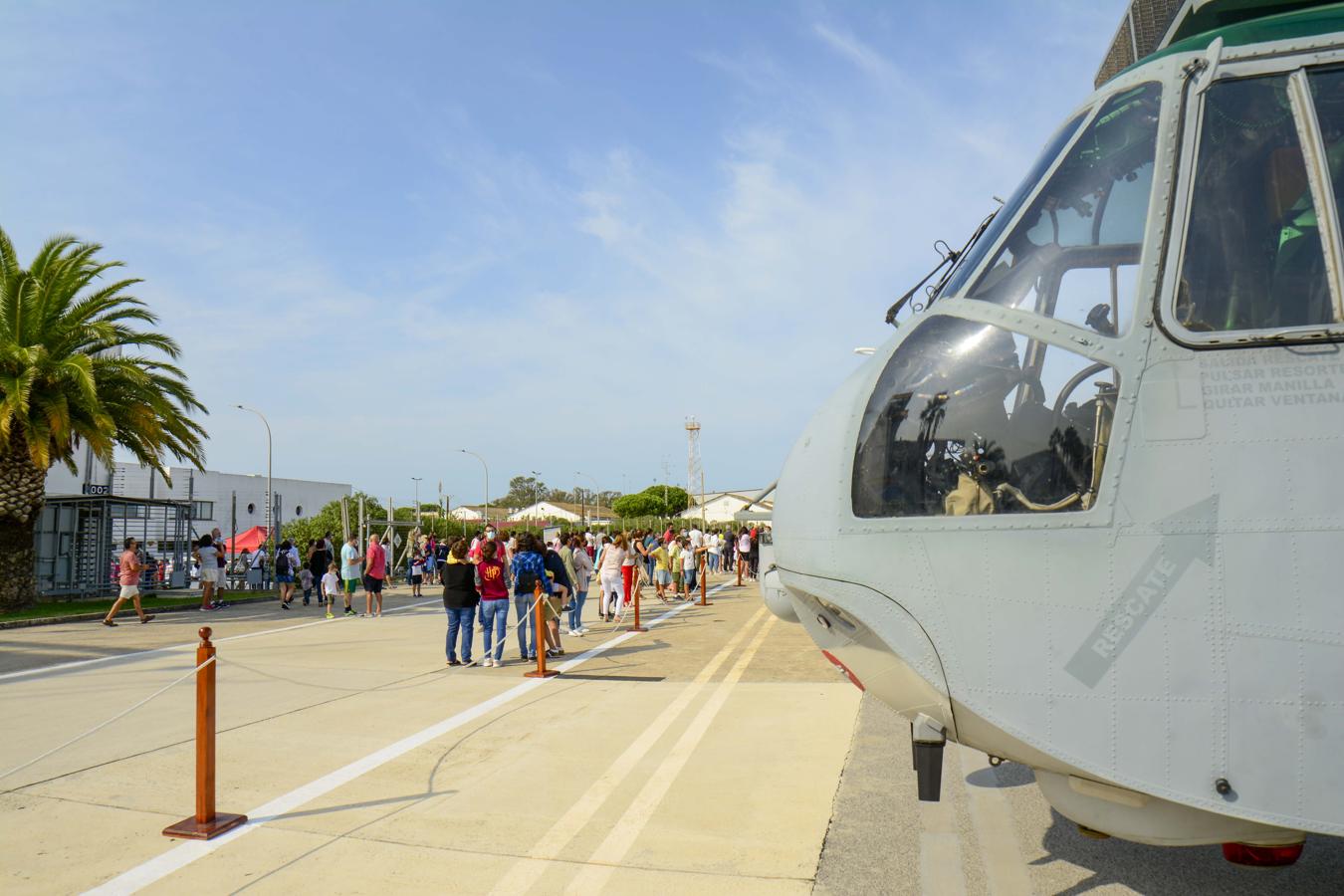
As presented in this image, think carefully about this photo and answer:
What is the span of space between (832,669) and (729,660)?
1.47 meters

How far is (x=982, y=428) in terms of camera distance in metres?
3.12

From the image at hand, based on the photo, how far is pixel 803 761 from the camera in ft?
21.1

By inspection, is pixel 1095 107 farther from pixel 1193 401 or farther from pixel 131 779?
pixel 131 779

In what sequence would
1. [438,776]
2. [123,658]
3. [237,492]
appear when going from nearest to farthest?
[438,776] → [123,658] → [237,492]

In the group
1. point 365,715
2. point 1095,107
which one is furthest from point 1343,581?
point 365,715

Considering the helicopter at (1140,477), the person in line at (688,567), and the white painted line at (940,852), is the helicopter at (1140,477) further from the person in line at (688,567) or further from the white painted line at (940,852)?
the person in line at (688,567)

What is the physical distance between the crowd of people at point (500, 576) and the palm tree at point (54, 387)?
10.2 ft

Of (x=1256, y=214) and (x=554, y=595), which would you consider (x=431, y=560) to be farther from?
(x=1256, y=214)

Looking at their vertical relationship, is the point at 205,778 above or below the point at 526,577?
below

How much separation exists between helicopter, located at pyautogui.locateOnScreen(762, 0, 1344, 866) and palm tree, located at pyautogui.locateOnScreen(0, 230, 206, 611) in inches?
709

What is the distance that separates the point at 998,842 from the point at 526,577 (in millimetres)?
7193

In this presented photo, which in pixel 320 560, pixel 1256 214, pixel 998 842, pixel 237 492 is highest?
pixel 237 492

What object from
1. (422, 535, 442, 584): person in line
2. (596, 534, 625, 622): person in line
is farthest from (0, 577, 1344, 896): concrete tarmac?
(422, 535, 442, 584): person in line

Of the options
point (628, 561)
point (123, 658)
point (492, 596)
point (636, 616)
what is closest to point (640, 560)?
point (628, 561)
